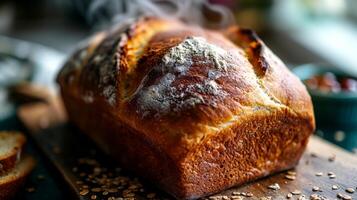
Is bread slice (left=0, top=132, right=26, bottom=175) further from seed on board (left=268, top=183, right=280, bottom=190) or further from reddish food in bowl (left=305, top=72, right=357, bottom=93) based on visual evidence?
reddish food in bowl (left=305, top=72, right=357, bottom=93)

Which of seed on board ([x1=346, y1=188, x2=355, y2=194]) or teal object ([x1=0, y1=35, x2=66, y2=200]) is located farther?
teal object ([x1=0, y1=35, x2=66, y2=200])

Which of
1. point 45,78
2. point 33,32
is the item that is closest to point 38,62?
point 45,78

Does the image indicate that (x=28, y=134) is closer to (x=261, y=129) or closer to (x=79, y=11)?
(x=261, y=129)

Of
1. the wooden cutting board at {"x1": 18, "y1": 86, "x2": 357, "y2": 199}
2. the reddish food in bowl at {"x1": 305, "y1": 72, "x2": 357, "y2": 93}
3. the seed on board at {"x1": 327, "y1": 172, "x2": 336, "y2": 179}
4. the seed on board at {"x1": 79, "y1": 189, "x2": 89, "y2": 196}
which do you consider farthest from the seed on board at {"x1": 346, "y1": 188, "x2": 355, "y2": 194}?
the seed on board at {"x1": 79, "y1": 189, "x2": 89, "y2": 196}

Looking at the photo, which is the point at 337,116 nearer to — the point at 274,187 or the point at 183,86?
the point at 274,187

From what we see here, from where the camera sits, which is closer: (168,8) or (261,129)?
(261,129)
